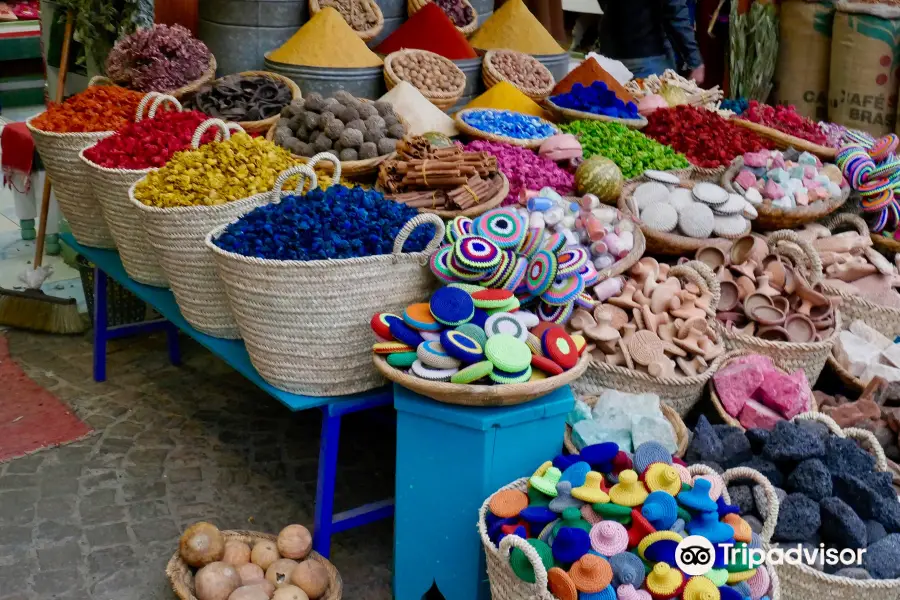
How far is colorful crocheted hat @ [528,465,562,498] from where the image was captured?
1856 mm

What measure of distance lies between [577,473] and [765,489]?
0.42 m

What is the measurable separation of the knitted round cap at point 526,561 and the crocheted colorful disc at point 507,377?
1.15 ft

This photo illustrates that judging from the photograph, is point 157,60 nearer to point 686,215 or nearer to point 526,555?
point 686,215

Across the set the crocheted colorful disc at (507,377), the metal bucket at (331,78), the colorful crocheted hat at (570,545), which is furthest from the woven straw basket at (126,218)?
the colorful crocheted hat at (570,545)

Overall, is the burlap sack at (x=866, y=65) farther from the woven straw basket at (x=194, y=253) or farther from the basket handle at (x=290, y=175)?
the woven straw basket at (x=194, y=253)

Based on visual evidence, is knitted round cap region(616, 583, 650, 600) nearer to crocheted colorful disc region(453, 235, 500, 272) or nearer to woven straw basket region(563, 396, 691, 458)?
woven straw basket region(563, 396, 691, 458)

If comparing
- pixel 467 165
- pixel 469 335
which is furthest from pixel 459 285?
pixel 467 165

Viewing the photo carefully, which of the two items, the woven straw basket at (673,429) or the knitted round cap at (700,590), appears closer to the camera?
the knitted round cap at (700,590)

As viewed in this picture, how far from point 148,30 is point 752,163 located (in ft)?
7.39

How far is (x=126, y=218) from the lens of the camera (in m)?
2.75

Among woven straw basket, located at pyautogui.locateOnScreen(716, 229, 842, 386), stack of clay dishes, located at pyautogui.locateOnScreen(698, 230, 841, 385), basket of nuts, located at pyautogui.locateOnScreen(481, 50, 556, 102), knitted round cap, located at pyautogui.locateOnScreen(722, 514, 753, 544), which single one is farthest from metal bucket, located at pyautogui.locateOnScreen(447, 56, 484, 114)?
knitted round cap, located at pyautogui.locateOnScreen(722, 514, 753, 544)

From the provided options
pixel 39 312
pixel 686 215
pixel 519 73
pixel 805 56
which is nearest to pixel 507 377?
pixel 686 215

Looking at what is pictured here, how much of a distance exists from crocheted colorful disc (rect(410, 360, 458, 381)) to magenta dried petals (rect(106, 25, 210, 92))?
6.10ft

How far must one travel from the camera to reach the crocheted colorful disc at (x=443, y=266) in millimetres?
2158
